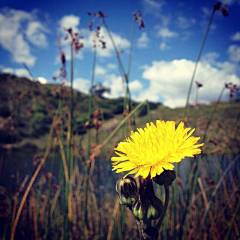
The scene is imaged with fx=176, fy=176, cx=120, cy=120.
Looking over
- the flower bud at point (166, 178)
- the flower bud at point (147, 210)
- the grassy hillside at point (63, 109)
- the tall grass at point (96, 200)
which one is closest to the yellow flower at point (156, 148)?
the flower bud at point (166, 178)

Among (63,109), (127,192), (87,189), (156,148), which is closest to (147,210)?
(127,192)

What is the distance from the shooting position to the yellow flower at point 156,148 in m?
0.63

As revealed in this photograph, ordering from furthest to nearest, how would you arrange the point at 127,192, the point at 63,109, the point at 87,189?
1. the point at 63,109
2. the point at 87,189
3. the point at 127,192

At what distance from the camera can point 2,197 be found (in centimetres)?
182

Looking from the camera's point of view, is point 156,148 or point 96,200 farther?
point 96,200

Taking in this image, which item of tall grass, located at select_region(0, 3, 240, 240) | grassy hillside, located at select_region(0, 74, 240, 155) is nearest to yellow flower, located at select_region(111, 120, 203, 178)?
tall grass, located at select_region(0, 3, 240, 240)

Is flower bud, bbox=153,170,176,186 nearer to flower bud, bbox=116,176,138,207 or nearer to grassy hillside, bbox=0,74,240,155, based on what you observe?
flower bud, bbox=116,176,138,207

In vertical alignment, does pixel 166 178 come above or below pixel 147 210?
above

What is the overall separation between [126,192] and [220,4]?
4.41 feet

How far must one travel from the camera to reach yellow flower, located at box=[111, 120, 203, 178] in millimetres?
632

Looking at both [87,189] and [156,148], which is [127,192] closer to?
[156,148]

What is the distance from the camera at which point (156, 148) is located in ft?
2.25

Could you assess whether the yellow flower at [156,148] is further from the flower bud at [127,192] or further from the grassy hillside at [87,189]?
the grassy hillside at [87,189]

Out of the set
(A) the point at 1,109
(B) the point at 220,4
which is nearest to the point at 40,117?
(A) the point at 1,109
